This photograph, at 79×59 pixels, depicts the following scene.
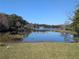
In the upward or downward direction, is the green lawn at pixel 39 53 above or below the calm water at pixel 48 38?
above

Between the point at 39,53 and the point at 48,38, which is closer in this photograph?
the point at 39,53

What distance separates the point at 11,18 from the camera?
99250mm

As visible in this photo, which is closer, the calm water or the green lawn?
the green lawn

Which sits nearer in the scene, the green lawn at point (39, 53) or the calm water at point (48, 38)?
the green lawn at point (39, 53)

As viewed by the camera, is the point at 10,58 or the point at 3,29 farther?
the point at 3,29

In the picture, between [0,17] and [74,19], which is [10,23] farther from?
[74,19]

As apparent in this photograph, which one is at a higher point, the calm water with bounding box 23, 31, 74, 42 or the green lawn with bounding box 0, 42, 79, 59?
the green lawn with bounding box 0, 42, 79, 59

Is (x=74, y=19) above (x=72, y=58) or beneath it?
above

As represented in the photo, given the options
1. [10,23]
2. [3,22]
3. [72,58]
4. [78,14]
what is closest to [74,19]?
[78,14]

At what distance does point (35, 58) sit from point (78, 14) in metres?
24.2

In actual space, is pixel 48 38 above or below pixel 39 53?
below

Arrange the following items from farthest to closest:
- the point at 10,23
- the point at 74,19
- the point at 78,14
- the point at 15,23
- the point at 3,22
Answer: the point at 15,23 → the point at 10,23 → the point at 3,22 → the point at 74,19 → the point at 78,14

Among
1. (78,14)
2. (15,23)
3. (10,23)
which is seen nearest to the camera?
(78,14)

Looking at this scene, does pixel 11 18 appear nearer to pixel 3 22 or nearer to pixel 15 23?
pixel 15 23
